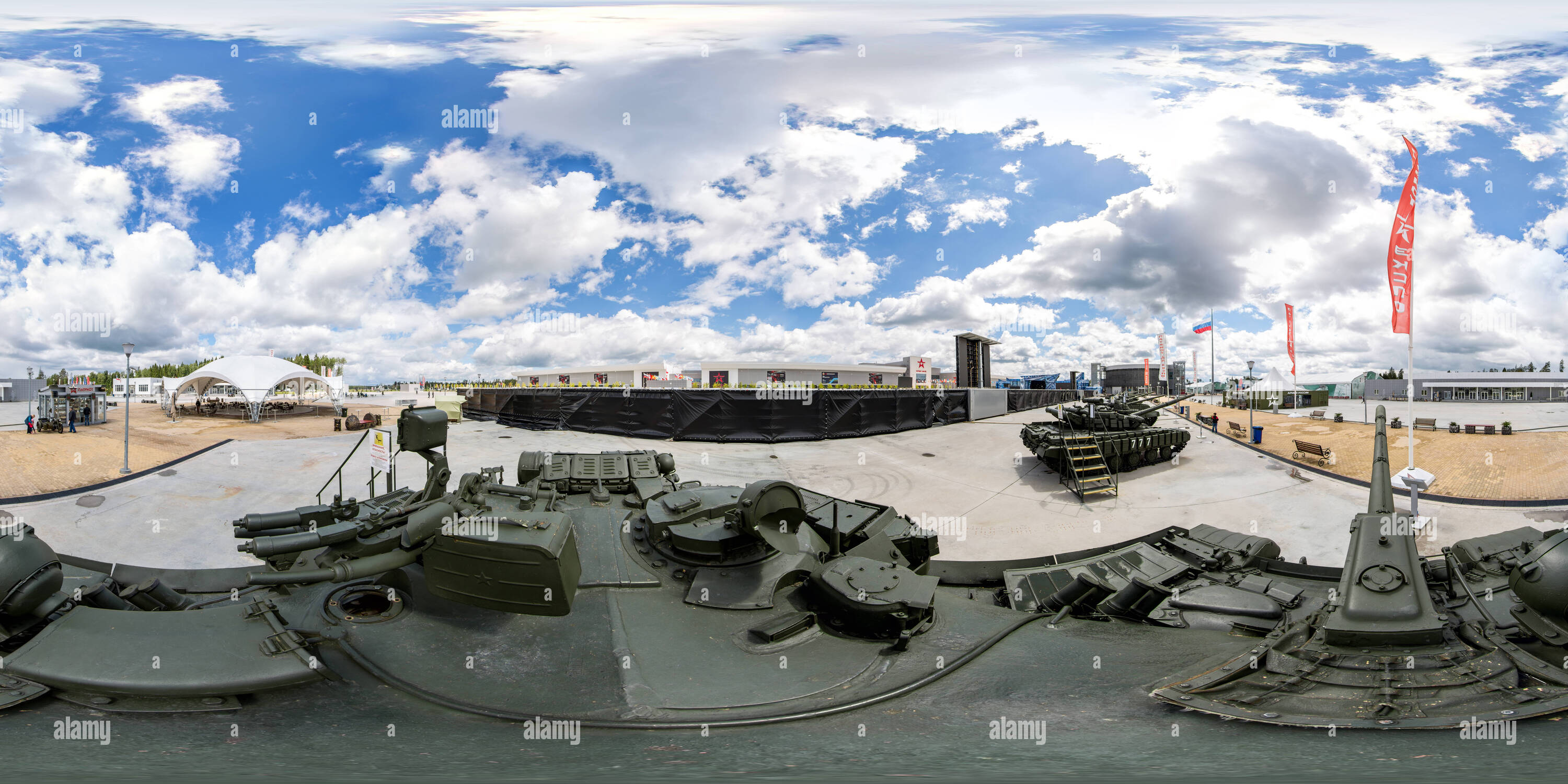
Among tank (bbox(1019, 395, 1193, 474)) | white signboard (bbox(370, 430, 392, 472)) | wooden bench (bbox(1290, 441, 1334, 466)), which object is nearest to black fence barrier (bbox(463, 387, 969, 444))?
tank (bbox(1019, 395, 1193, 474))

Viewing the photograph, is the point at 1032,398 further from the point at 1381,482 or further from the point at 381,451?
the point at 381,451

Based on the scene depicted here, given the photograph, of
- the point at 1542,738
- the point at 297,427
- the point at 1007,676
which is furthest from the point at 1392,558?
the point at 297,427

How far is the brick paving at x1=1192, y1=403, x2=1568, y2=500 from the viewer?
11570 millimetres

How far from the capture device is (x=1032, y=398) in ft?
127

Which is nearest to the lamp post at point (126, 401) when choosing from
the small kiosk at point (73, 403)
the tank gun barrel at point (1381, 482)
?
the small kiosk at point (73, 403)

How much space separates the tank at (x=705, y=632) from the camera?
2.84 m

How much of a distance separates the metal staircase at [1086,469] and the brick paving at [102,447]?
64.4ft

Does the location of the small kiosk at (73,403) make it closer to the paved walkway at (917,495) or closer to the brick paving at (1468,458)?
the paved walkway at (917,495)

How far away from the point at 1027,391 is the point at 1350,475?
2443 centimetres

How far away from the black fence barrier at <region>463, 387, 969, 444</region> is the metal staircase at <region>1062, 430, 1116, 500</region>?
740 centimetres

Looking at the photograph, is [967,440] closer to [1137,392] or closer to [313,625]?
[1137,392]

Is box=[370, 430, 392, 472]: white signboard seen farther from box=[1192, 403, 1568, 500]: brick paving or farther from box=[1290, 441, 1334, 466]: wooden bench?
box=[1290, 441, 1334, 466]: wooden bench

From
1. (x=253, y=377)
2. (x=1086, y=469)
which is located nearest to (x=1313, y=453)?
(x=1086, y=469)

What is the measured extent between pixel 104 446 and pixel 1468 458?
3391 cm
